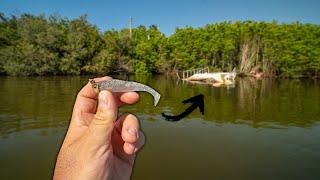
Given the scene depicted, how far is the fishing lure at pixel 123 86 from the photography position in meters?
1.49

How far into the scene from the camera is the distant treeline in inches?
2045

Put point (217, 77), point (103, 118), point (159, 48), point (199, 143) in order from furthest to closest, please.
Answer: point (159, 48), point (217, 77), point (199, 143), point (103, 118)

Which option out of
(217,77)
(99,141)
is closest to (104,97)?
(99,141)

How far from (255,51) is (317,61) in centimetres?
997

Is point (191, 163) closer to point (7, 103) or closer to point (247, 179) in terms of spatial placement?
point (247, 179)

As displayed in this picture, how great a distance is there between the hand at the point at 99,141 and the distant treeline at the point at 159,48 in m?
51.1

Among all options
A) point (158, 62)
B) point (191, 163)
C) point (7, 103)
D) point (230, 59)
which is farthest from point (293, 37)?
point (191, 163)

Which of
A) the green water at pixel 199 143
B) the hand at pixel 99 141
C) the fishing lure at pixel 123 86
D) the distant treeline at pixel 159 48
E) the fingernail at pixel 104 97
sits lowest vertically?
the green water at pixel 199 143

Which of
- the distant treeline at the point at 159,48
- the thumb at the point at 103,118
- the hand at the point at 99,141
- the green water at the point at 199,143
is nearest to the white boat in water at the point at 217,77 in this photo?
the distant treeline at the point at 159,48

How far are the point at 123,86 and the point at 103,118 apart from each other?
0.25 m

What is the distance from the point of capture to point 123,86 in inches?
59.9

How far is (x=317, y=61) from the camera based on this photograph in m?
54.7

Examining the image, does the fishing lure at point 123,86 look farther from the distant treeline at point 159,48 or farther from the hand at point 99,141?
the distant treeline at point 159,48

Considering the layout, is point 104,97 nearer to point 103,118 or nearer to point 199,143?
point 103,118
